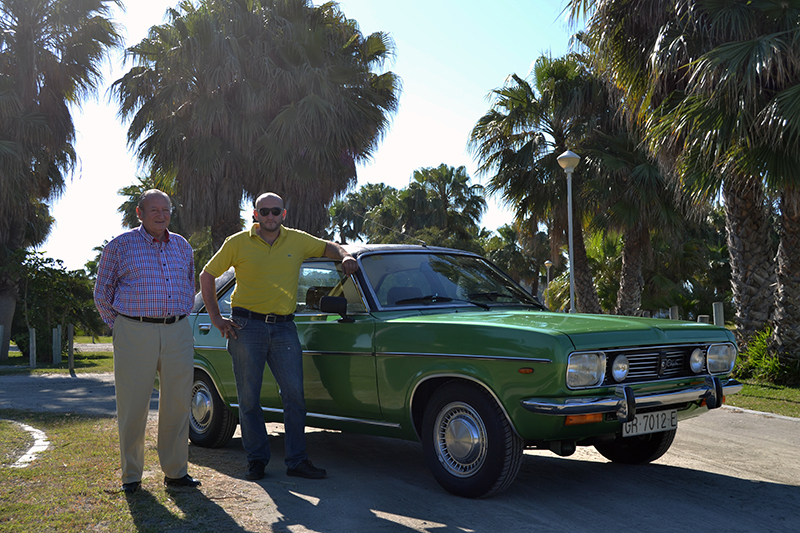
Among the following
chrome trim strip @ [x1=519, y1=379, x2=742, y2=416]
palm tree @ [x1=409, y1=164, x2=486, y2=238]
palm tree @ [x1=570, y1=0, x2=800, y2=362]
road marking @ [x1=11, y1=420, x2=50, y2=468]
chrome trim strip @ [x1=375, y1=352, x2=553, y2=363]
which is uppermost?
palm tree @ [x1=409, y1=164, x2=486, y2=238]

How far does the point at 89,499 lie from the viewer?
458 centimetres

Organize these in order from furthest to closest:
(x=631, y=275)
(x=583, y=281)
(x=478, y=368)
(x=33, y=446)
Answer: (x=583, y=281) → (x=631, y=275) → (x=33, y=446) → (x=478, y=368)

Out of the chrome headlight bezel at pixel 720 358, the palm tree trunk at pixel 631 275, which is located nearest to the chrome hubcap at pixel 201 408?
the chrome headlight bezel at pixel 720 358

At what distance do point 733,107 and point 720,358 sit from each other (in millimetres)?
6076

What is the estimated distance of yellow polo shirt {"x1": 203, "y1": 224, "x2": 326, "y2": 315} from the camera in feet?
17.3

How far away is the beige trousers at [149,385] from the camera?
4.81 meters

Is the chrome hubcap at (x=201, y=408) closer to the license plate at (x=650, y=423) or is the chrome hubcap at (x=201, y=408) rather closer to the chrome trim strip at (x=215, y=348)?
the chrome trim strip at (x=215, y=348)

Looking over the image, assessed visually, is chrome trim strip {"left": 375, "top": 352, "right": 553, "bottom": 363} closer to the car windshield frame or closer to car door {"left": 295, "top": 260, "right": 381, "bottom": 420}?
car door {"left": 295, "top": 260, "right": 381, "bottom": 420}

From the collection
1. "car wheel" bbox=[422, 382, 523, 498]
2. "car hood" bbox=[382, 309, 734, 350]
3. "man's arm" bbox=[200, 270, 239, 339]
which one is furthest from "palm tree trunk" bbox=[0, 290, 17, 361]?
"car wheel" bbox=[422, 382, 523, 498]

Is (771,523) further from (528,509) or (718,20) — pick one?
(718,20)

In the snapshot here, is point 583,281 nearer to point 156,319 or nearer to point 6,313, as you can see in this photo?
point 156,319

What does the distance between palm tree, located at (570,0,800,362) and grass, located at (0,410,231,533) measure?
8.07m

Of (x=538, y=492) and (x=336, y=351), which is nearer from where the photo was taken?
(x=538, y=492)

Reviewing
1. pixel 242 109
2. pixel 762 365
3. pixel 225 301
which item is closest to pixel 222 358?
pixel 225 301
